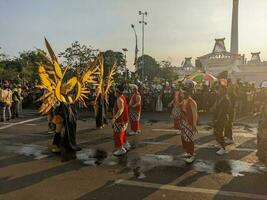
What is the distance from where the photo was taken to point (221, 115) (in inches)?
387

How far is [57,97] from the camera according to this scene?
9422 mm

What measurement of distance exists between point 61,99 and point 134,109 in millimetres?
3725

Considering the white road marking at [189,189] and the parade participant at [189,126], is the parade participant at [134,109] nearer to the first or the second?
the parade participant at [189,126]

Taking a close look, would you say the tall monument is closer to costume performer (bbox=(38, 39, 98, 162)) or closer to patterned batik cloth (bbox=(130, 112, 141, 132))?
patterned batik cloth (bbox=(130, 112, 141, 132))

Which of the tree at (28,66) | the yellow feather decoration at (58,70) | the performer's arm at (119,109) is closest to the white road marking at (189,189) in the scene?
the performer's arm at (119,109)

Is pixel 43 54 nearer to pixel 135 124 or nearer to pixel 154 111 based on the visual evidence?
pixel 135 124

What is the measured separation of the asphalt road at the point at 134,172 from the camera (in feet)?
21.3

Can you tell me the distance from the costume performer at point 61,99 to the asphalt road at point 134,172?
0.34 metres

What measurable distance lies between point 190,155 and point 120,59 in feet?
145

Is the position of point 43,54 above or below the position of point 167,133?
above

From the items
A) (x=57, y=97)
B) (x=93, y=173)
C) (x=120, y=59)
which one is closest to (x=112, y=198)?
(x=93, y=173)

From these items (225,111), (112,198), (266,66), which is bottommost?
(112,198)

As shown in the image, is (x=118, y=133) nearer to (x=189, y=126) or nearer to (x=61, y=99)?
(x=61, y=99)

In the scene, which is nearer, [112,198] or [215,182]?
[112,198]
